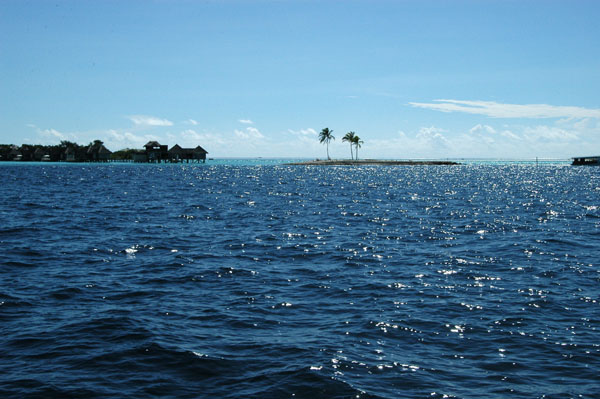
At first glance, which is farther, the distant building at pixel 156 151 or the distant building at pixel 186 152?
the distant building at pixel 186 152

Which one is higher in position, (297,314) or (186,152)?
(186,152)

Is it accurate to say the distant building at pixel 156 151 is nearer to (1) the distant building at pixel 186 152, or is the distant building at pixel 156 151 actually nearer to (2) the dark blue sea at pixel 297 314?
(1) the distant building at pixel 186 152

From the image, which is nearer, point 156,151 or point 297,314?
point 297,314

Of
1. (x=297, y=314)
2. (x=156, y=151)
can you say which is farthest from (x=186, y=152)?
(x=297, y=314)

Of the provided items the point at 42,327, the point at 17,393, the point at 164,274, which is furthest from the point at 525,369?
the point at 164,274

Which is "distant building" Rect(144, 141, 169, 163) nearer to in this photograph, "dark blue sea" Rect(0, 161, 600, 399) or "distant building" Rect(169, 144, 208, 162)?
"distant building" Rect(169, 144, 208, 162)

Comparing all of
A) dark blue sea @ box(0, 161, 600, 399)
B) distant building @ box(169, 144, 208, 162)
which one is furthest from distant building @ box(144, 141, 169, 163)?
dark blue sea @ box(0, 161, 600, 399)

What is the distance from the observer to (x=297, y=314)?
1229 centimetres

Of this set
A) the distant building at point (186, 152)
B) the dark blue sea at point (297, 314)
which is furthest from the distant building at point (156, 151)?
the dark blue sea at point (297, 314)

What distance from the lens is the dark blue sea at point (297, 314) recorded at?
8492mm

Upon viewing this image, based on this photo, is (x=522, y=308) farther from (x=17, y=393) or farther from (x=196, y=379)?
(x=17, y=393)

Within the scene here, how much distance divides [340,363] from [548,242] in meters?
18.2

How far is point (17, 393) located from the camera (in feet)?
25.8

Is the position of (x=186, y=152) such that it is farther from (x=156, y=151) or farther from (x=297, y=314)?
(x=297, y=314)
